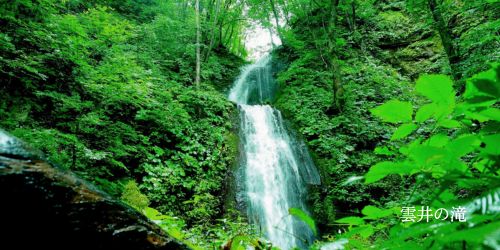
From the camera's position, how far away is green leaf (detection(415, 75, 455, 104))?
73 cm

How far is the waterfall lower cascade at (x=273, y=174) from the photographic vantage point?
726 cm

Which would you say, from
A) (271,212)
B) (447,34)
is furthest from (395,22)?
(271,212)

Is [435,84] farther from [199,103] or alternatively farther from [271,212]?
[199,103]

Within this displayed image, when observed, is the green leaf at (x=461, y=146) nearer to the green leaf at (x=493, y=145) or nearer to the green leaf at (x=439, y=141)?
the green leaf at (x=493, y=145)

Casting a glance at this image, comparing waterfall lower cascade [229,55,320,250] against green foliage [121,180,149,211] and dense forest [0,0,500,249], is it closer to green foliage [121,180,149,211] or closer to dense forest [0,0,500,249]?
dense forest [0,0,500,249]

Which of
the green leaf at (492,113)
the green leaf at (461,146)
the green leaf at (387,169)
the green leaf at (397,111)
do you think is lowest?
the green leaf at (387,169)

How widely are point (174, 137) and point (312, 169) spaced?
184 inches

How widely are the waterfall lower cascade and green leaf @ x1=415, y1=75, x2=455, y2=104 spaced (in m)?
5.70

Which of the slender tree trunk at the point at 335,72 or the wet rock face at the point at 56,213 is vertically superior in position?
the slender tree trunk at the point at 335,72

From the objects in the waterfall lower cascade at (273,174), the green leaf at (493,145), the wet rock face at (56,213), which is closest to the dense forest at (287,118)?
the green leaf at (493,145)

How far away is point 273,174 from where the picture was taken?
8.57 metres

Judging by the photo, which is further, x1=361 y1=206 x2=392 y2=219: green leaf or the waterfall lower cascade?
the waterfall lower cascade

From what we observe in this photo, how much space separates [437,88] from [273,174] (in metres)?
8.00

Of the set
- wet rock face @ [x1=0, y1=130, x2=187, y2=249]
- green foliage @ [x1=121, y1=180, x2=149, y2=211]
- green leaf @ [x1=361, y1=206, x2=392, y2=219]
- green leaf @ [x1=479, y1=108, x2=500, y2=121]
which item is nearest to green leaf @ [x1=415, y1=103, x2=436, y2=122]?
green leaf @ [x1=479, y1=108, x2=500, y2=121]
